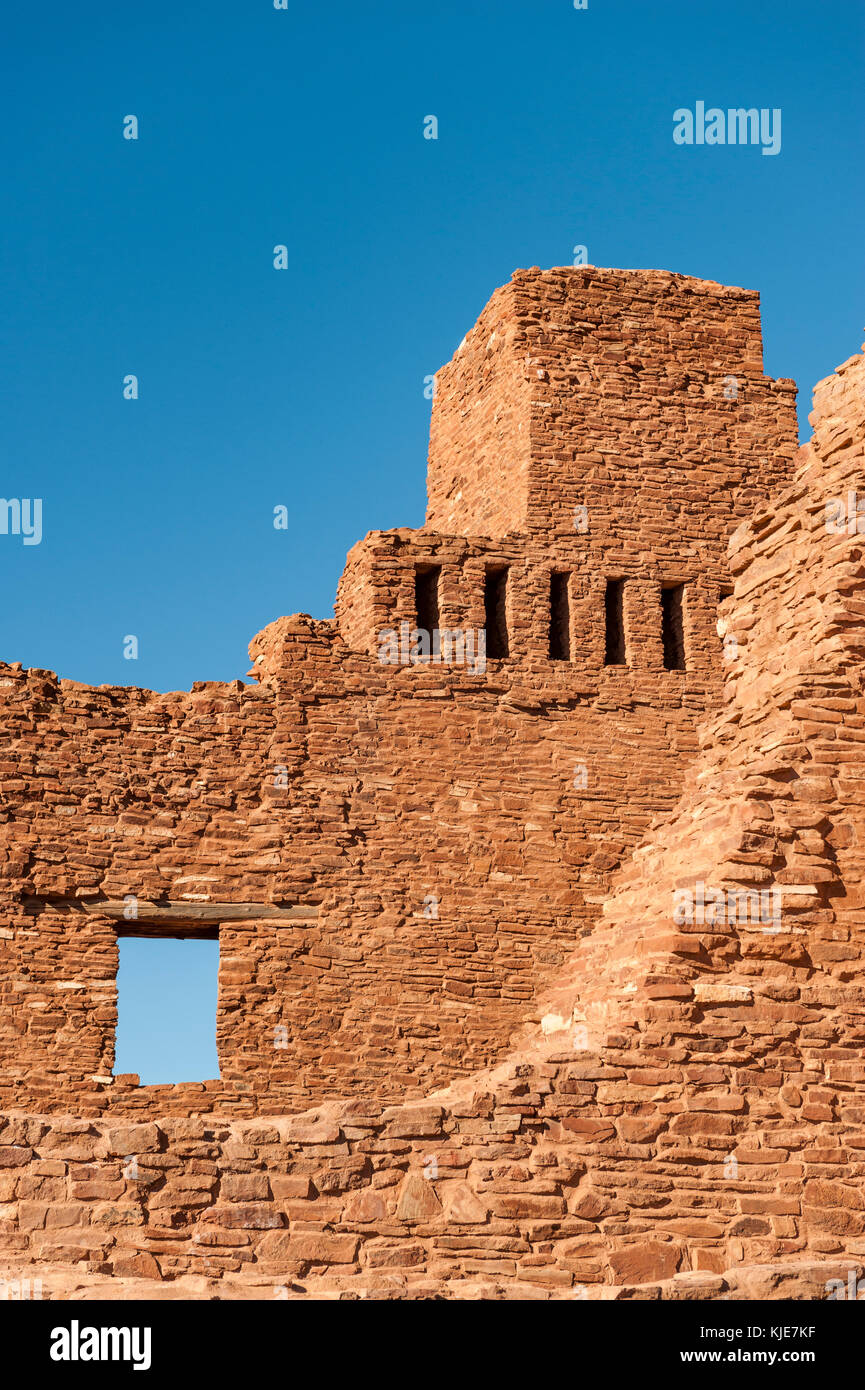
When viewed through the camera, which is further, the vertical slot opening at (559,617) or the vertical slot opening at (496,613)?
the vertical slot opening at (559,617)

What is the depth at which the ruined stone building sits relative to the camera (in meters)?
10.1

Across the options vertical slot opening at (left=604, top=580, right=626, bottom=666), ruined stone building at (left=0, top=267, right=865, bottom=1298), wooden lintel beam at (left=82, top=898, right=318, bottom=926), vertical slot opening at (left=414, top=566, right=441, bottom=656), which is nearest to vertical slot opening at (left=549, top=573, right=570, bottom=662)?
ruined stone building at (left=0, top=267, right=865, bottom=1298)

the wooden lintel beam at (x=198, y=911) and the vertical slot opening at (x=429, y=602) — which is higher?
the vertical slot opening at (x=429, y=602)

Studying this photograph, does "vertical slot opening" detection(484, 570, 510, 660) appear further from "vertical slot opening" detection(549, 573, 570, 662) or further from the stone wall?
"vertical slot opening" detection(549, 573, 570, 662)

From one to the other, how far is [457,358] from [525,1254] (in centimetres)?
1476

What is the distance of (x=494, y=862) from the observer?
59.5 ft

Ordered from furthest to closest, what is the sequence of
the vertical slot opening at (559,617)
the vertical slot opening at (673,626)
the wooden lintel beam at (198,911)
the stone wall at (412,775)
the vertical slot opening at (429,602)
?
the vertical slot opening at (673,626)
the vertical slot opening at (559,617)
the vertical slot opening at (429,602)
the wooden lintel beam at (198,911)
the stone wall at (412,775)

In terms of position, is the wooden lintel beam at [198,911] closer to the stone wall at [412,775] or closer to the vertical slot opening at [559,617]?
the stone wall at [412,775]

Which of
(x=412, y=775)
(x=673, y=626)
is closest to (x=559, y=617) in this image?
(x=673, y=626)

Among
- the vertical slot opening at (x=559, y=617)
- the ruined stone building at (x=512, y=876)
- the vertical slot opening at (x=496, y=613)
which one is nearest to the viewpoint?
the ruined stone building at (x=512, y=876)

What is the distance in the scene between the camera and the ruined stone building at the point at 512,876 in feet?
33.3

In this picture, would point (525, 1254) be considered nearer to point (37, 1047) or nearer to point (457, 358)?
point (37, 1047)

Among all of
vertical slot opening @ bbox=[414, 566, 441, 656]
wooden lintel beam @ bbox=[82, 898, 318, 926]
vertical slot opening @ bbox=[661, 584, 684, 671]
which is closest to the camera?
wooden lintel beam @ bbox=[82, 898, 318, 926]

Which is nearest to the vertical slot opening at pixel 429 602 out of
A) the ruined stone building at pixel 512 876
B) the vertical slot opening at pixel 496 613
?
the ruined stone building at pixel 512 876
